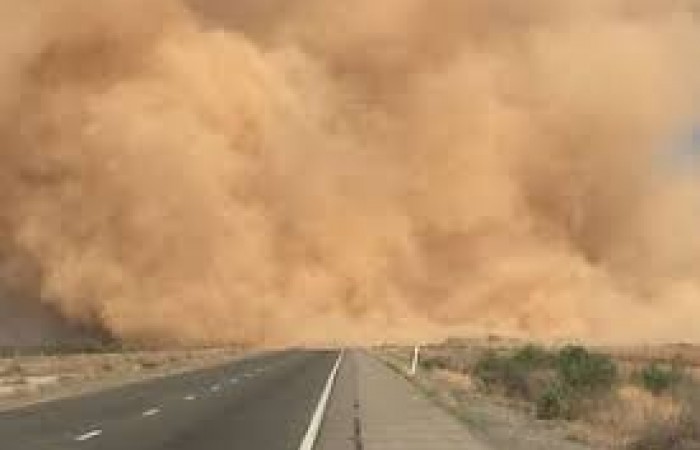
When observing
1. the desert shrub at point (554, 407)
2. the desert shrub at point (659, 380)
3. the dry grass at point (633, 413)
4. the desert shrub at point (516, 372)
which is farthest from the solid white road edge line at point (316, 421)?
the desert shrub at point (659, 380)

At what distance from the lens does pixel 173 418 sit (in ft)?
79.6

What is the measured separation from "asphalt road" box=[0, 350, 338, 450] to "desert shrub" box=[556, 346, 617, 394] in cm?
867

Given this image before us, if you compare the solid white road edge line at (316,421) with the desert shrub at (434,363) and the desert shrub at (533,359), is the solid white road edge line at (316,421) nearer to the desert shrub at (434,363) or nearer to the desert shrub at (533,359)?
the desert shrub at (533,359)

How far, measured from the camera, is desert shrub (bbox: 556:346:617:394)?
40.7 metres

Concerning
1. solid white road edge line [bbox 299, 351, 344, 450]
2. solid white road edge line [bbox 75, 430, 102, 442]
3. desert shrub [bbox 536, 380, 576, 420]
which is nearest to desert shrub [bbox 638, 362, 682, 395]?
desert shrub [bbox 536, 380, 576, 420]

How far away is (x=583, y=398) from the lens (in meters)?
34.2

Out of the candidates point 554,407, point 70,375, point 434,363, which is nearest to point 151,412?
point 554,407

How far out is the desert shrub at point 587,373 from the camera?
40.7m

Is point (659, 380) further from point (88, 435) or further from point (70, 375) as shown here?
point (88, 435)

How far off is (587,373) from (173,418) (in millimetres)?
22661

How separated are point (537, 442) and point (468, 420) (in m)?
4.66

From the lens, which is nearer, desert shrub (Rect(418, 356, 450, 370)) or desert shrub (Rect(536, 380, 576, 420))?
desert shrub (Rect(536, 380, 576, 420))

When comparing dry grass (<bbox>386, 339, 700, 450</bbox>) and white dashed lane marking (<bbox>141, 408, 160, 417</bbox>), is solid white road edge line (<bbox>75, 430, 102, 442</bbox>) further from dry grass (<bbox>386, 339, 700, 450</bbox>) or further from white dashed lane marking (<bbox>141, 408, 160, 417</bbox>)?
dry grass (<bbox>386, 339, 700, 450</bbox>)

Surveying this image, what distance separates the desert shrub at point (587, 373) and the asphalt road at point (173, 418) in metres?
8.67
